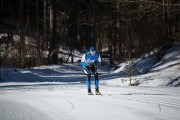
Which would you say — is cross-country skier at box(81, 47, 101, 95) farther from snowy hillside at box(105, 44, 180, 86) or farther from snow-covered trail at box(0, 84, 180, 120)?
snowy hillside at box(105, 44, 180, 86)

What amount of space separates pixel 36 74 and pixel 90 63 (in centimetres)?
939

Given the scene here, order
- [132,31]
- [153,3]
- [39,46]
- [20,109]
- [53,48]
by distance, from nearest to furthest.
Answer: [20,109], [153,3], [39,46], [53,48], [132,31]

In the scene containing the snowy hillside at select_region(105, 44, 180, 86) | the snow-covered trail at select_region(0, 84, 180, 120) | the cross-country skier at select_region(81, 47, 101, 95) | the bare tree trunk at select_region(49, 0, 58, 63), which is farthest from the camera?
the bare tree trunk at select_region(49, 0, 58, 63)

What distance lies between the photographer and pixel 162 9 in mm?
15281

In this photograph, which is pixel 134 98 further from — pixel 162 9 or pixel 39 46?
pixel 39 46

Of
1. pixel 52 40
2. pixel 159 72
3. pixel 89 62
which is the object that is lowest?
pixel 159 72

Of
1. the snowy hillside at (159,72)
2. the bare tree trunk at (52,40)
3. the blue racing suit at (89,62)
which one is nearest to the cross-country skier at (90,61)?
the blue racing suit at (89,62)

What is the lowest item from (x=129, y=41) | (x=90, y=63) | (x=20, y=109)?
(x=20, y=109)

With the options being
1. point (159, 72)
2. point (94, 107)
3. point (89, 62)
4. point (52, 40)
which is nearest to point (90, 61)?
point (89, 62)

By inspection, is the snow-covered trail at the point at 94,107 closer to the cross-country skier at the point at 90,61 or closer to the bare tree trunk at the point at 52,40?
the cross-country skier at the point at 90,61

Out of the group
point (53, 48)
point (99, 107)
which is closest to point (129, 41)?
point (53, 48)

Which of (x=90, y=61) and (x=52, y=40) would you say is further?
(x=52, y=40)

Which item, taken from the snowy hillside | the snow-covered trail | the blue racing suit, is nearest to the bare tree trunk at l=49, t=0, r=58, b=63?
the snowy hillside

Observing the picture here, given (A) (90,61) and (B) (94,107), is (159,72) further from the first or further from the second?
(B) (94,107)
